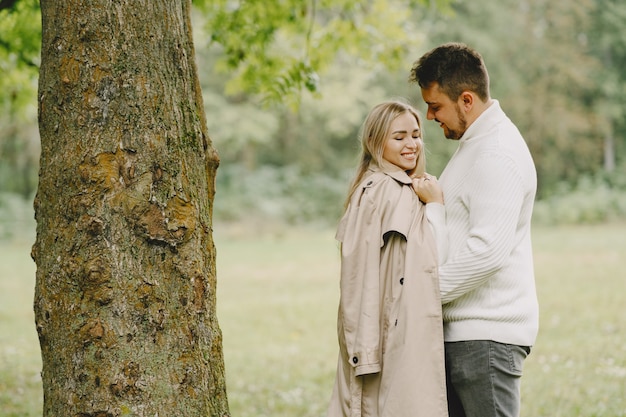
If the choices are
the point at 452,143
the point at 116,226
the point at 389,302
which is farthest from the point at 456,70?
the point at 452,143

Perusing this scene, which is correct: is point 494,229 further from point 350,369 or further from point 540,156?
point 540,156

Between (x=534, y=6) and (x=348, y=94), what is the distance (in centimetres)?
1091

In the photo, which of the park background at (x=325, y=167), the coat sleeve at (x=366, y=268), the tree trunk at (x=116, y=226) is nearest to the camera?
the tree trunk at (x=116, y=226)

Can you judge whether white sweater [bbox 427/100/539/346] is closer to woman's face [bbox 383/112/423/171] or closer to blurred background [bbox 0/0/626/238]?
woman's face [bbox 383/112/423/171]

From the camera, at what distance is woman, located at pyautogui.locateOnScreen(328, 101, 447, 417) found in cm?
284

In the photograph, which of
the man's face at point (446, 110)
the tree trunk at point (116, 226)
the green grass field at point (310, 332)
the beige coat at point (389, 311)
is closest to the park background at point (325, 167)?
the green grass field at point (310, 332)

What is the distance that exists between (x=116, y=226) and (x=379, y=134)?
1262 mm

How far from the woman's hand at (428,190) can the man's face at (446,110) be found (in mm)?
248

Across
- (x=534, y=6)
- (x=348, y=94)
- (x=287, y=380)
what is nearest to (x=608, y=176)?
(x=534, y=6)

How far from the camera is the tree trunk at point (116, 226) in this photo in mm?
2670

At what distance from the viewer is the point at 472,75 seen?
297cm

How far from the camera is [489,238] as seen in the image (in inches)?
108

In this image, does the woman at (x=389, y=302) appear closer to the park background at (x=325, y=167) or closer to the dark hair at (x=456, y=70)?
the dark hair at (x=456, y=70)

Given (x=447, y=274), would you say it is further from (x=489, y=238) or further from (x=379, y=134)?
(x=379, y=134)
